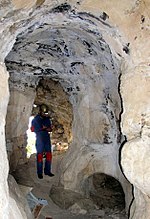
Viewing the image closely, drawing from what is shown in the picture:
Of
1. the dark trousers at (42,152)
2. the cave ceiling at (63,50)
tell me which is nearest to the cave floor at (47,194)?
the dark trousers at (42,152)

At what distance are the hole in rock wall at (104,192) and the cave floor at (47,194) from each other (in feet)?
0.82

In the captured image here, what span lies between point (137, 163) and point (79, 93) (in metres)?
2.80

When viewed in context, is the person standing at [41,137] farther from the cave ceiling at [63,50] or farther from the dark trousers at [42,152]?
the cave ceiling at [63,50]

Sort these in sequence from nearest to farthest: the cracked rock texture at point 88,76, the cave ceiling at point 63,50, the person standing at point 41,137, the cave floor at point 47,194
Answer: the cracked rock texture at point 88,76 → the cave ceiling at point 63,50 → the cave floor at point 47,194 → the person standing at point 41,137

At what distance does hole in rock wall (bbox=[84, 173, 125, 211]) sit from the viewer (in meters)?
4.87

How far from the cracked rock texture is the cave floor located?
0.25 metres

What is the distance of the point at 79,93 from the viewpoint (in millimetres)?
5352

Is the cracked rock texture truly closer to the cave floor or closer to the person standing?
the cave floor

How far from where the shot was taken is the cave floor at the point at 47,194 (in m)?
4.33

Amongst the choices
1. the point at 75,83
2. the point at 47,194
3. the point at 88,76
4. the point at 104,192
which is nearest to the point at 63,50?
the point at 88,76

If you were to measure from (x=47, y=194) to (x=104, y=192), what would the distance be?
3.32 ft

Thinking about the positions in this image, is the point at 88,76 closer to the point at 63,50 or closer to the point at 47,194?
the point at 63,50

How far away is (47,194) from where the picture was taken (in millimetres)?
5000

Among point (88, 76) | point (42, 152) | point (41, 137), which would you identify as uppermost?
point (88, 76)
